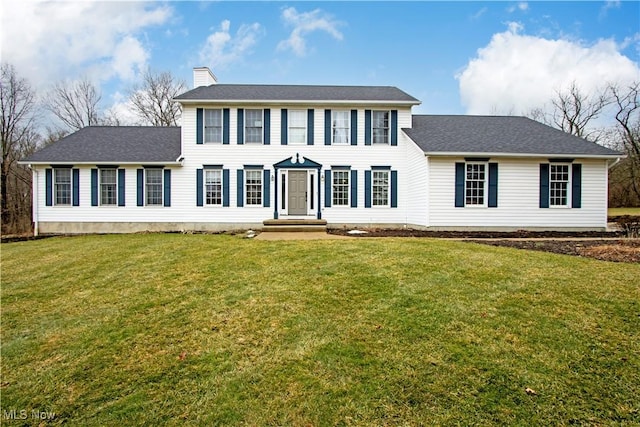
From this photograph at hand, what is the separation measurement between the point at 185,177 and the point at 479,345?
1459cm

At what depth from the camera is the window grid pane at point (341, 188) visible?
15961 millimetres

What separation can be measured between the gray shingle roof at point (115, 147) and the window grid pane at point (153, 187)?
0.63 meters

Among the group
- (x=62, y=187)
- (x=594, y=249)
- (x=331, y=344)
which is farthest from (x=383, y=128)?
(x=62, y=187)

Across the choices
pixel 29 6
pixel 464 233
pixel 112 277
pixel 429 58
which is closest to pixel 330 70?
pixel 429 58

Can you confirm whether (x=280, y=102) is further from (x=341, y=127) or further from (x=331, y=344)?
(x=331, y=344)

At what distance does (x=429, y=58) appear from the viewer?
18125 millimetres

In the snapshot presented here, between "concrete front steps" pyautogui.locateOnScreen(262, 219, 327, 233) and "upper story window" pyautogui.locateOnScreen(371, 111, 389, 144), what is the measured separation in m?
4.75

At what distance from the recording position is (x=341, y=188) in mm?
15984

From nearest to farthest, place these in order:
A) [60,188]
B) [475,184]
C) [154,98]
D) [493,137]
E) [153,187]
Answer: [475,184]
[493,137]
[60,188]
[153,187]
[154,98]

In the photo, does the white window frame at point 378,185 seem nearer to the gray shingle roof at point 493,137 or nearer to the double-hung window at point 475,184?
the gray shingle roof at point 493,137

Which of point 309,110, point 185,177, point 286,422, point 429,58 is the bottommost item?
point 286,422

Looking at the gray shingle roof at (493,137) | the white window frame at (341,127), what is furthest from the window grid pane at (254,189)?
the gray shingle roof at (493,137)

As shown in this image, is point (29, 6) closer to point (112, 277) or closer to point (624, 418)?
point (112, 277)

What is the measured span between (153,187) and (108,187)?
6.68 feet
